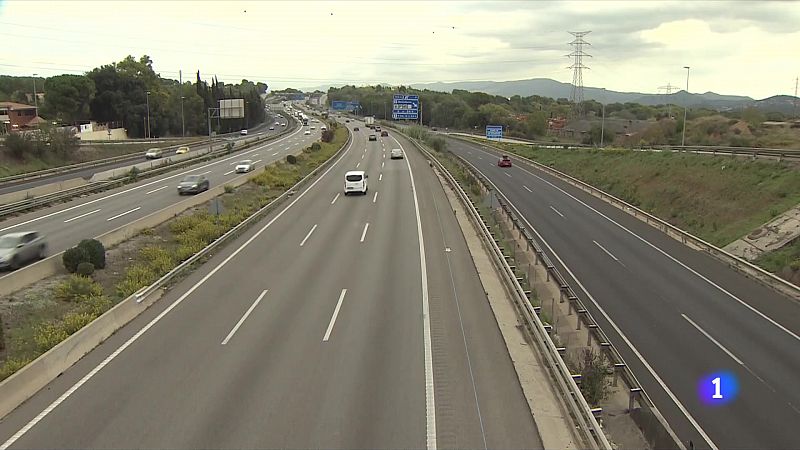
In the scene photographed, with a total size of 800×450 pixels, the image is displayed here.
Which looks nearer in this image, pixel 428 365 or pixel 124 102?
pixel 428 365

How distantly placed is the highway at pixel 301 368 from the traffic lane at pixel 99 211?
11.8 metres

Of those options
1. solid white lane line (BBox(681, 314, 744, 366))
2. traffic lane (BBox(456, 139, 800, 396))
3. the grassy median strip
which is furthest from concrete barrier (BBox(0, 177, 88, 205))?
solid white lane line (BBox(681, 314, 744, 366))

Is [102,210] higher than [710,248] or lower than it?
higher

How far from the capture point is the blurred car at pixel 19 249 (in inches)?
890

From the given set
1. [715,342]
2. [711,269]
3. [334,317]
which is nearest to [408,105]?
[711,269]

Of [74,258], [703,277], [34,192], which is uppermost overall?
[34,192]

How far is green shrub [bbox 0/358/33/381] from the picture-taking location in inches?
486

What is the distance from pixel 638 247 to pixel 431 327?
21008mm

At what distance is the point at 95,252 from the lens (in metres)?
22.6

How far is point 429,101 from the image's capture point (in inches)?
7446

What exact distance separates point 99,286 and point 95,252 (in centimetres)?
306

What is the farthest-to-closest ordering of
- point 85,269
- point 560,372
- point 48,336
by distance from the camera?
point 85,269
point 48,336
point 560,372

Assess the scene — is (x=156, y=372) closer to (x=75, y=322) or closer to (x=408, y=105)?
(x=75, y=322)

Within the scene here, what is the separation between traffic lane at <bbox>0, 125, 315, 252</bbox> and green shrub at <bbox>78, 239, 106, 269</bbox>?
5.25 meters
